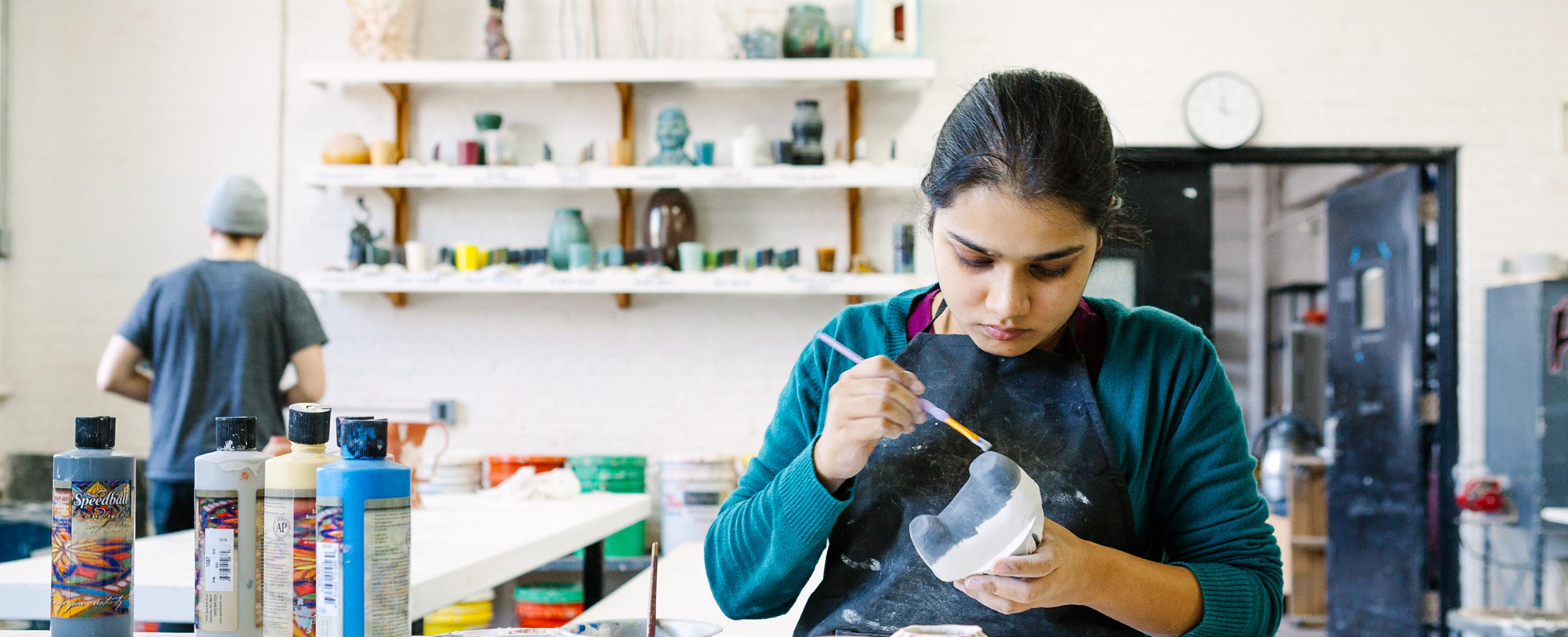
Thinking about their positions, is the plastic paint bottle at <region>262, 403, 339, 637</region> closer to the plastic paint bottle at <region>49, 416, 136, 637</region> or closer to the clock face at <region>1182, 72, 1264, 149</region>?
the plastic paint bottle at <region>49, 416, 136, 637</region>

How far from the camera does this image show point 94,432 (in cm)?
123

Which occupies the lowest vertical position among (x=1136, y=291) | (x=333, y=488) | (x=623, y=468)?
(x=623, y=468)

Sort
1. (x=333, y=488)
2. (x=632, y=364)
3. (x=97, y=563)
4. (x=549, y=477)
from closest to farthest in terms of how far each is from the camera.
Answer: (x=333, y=488) → (x=97, y=563) → (x=549, y=477) → (x=632, y=364)

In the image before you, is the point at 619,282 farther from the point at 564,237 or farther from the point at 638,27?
the point at 638,27

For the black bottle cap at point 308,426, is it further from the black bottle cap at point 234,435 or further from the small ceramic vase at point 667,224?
the small ceramic vase at point 667,224

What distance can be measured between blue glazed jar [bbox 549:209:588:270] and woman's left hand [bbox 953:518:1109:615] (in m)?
3.27

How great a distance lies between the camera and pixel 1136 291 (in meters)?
4.49

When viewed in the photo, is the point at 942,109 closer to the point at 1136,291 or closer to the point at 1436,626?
the point at 1136,291

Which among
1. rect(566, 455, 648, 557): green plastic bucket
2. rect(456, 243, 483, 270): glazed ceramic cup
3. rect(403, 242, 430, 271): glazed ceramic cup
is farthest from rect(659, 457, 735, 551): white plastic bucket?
rect(403, 242, 430, 271): glazed ceramic cup

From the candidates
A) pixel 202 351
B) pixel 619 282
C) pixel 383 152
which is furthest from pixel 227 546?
pixel 383 152

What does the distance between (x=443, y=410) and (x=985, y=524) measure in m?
3.70

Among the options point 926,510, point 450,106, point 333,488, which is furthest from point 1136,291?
point 333,488

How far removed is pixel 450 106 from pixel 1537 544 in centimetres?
429

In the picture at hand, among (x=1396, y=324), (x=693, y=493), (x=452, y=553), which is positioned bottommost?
(x=693, y=493)
